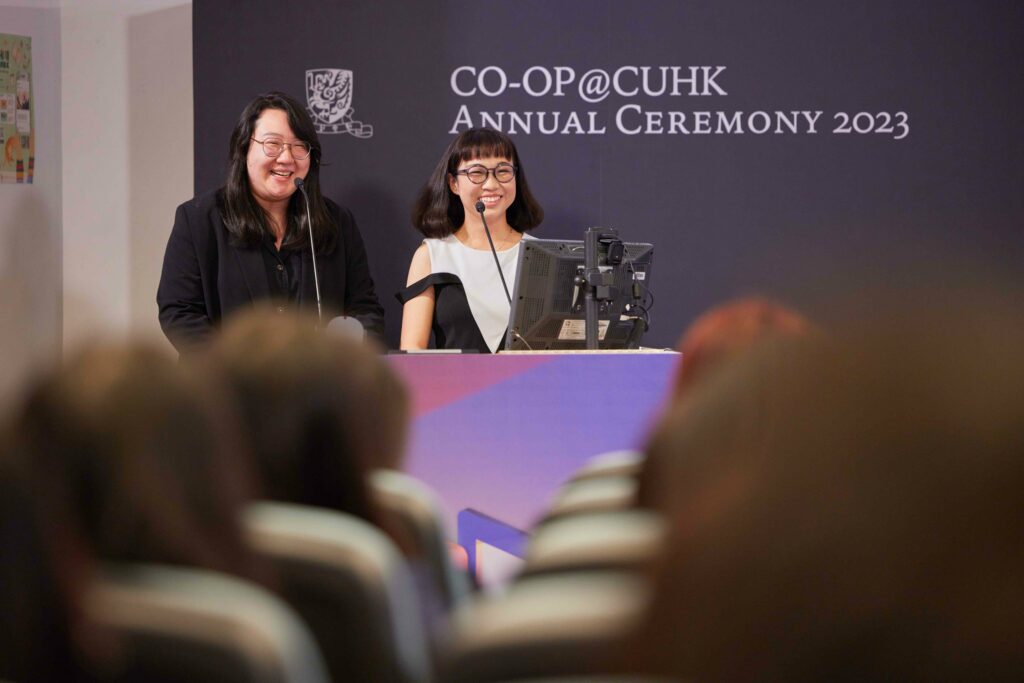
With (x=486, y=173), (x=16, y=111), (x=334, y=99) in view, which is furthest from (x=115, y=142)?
(x=486, y=173)

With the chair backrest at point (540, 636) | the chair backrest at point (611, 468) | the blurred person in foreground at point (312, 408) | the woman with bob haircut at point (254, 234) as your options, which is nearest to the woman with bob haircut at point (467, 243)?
the woman with bob haircut at point (254, 234)

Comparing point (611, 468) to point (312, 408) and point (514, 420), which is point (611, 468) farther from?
point (514, 420)

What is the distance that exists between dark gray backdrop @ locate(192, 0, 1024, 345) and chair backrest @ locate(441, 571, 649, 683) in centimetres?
409

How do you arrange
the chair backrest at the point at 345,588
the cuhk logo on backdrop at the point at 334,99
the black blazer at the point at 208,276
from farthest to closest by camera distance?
1. the cuhk logo on backdrop at the point at 334,99
2. the black blazer at the point at 208,276
3. the chair backrest at the point at 345,588

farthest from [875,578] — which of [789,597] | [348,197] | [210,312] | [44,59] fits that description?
[44,59]

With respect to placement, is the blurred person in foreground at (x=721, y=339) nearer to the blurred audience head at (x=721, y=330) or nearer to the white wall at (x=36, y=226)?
the blurred audience head at (x=721, y=330)

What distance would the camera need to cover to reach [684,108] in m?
4.81

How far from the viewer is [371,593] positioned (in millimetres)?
878

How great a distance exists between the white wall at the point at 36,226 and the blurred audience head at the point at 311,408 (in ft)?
13.0

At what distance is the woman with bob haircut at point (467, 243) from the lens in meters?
4.16

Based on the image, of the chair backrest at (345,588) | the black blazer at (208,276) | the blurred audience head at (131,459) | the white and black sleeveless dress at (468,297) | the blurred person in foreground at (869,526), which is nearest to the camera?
the blurred person in foreground at (869,526)

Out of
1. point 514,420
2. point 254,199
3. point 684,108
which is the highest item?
point 684,108

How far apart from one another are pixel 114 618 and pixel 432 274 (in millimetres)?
3430

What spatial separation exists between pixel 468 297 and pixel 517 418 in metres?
1.33
